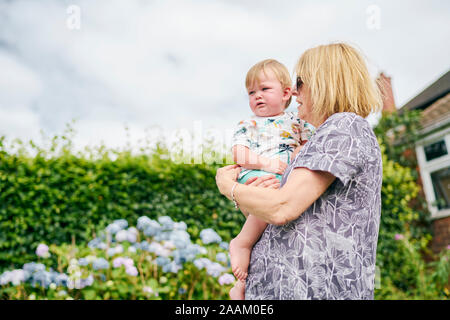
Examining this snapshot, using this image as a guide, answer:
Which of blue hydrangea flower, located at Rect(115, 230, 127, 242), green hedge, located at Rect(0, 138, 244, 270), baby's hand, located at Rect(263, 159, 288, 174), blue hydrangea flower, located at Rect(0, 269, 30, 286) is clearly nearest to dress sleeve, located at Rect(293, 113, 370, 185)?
baby's hand, located at Rect(263, 159, 288, 174)

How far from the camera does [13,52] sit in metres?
5.81

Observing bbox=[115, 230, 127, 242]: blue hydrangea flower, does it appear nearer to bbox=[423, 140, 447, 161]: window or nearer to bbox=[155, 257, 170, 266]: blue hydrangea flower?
bbox=[155, 257, 170, 266]: blue hydrangea flower

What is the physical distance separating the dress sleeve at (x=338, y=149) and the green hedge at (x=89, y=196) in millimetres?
3985

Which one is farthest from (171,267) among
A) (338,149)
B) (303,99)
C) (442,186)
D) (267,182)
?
(442,186)

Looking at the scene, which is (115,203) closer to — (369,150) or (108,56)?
(108,56)

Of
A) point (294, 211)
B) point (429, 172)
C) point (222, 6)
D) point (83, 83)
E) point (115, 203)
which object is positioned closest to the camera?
point (294, 211)

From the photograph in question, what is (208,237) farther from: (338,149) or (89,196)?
(338,149)

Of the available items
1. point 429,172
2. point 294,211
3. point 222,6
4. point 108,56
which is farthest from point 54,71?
point 429,172

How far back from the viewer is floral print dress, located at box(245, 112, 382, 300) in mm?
1182

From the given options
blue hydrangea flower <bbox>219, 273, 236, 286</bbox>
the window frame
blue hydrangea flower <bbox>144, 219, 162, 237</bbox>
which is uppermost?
the window frame

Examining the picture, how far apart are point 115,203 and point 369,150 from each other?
4367 millimetres

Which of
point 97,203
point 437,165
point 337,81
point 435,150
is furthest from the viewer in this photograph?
point 435,150

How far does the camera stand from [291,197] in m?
1.16

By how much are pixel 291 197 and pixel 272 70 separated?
944 mm
